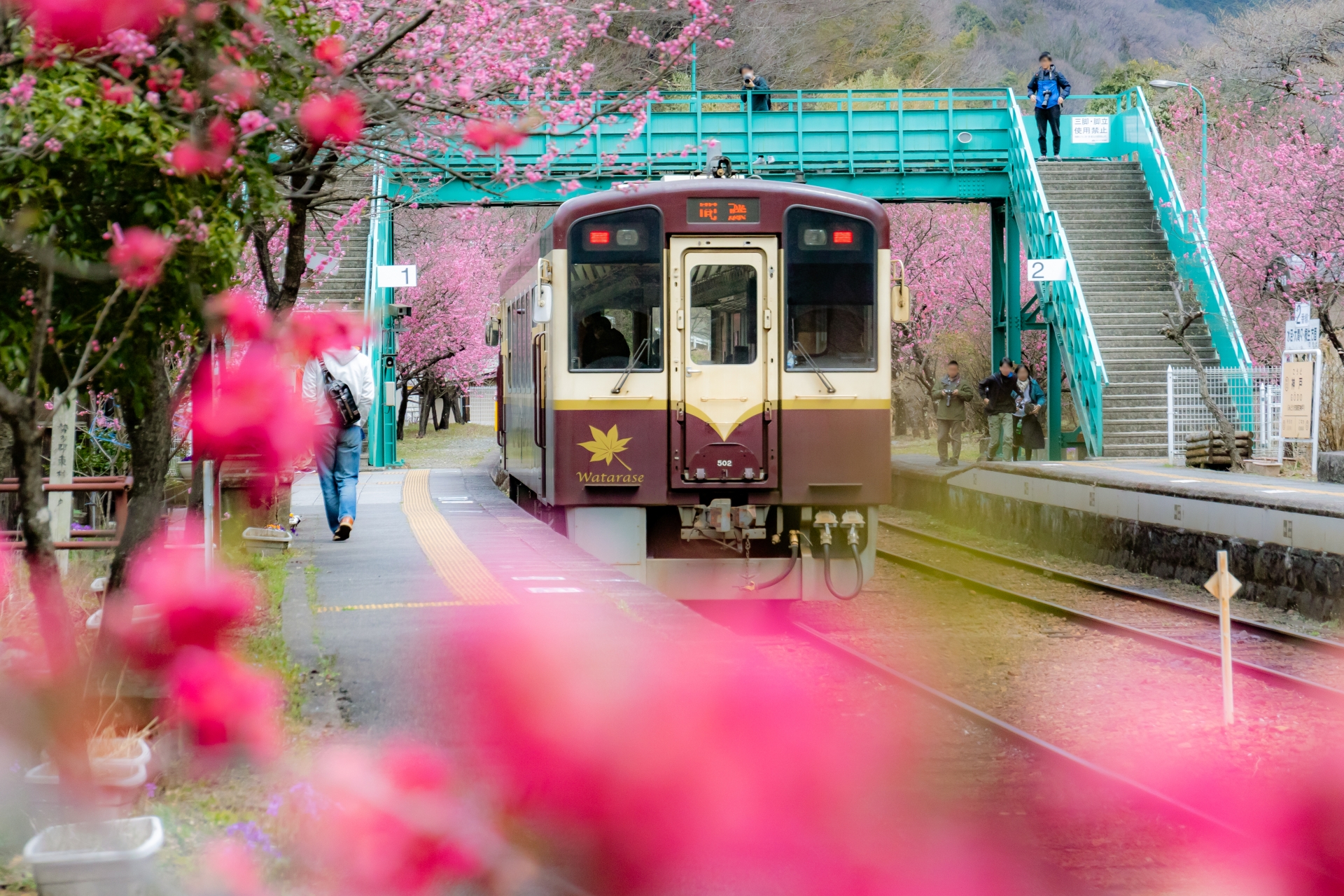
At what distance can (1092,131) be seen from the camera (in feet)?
82.9

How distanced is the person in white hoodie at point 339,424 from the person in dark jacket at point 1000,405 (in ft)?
40.0

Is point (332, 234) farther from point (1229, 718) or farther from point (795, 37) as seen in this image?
point (795, 37)

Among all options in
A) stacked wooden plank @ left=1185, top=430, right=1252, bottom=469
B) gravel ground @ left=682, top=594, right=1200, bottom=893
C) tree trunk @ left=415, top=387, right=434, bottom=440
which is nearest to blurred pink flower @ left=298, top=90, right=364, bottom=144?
gravel ground @ left=682, top=594, right=1200, bottom=893

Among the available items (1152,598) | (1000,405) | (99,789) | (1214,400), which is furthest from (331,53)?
(1000,405)

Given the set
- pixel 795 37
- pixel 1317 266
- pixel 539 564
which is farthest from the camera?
pixel 795 37

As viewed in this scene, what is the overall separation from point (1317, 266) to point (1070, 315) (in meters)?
4.74

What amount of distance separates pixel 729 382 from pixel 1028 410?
12.1 m

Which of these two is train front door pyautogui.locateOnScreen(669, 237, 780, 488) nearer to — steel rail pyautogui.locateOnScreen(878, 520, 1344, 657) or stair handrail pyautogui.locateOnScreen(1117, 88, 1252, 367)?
steel rail pyautogui.locateOnScreen(878, 520, 1344, 657)

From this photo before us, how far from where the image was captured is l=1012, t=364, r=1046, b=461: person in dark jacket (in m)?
20.9

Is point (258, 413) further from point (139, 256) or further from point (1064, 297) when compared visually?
point (1064, 297)

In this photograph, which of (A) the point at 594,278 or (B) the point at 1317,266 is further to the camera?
(B) the point at 1317,266

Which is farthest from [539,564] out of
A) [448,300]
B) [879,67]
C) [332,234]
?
[879,67]

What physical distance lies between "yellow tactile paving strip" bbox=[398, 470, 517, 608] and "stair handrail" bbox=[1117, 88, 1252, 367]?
11.5 metres

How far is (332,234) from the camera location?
1962 centimetres
